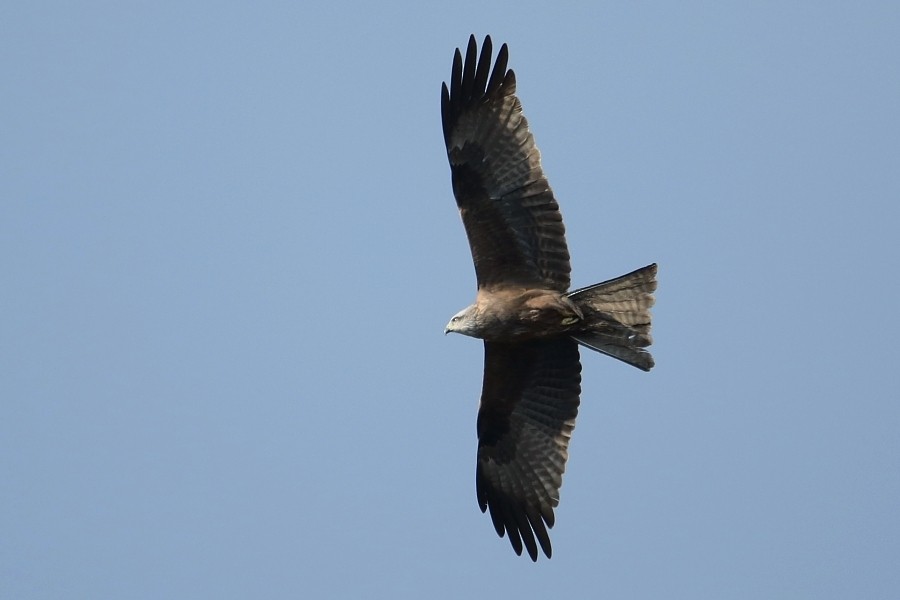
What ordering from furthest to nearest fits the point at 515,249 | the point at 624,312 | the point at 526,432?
the point at 526,432
the point at 515,249
the point at 624,312

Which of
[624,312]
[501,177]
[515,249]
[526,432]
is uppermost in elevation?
[501,177]

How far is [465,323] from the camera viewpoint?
10211 mm

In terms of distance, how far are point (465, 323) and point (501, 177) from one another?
1.22m

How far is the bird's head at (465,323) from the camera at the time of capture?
401 inches

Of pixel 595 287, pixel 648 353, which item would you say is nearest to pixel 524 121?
pixel 595 287

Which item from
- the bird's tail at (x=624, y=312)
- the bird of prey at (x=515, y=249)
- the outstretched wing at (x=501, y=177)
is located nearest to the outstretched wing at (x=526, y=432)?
the bird of prey at (x=515, y=249)

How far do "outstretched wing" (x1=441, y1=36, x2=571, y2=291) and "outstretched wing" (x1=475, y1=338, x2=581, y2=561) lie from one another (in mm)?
771

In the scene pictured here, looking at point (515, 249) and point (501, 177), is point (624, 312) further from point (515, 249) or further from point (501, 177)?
point (501, 177)

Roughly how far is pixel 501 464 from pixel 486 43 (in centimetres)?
365

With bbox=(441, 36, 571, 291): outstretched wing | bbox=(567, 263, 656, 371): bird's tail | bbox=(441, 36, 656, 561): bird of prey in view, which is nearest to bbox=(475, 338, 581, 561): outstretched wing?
bbox=(441, 36, 656, 561): bird of prey

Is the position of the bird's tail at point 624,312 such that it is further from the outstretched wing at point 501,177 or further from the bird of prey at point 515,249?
the outstretched wing at point 501,177

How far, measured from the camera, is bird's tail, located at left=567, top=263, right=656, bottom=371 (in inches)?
391

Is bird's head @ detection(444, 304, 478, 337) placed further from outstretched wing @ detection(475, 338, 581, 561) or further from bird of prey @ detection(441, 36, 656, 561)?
outstretched wing @ detection(475, 338, 581, 561)

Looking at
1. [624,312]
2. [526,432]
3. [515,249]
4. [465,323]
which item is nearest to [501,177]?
[515,249]
